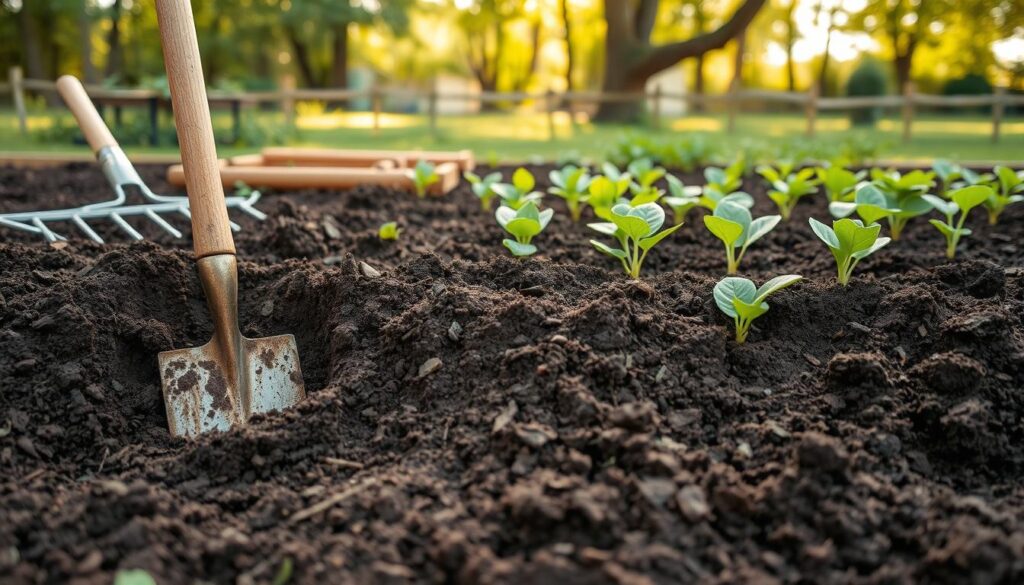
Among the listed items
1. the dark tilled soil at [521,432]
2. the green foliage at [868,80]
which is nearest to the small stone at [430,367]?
the dark tilled soil at [521,432]

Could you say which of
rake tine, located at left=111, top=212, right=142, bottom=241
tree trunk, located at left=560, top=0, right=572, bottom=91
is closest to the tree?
tree trunk, located at left=560, top=0, right=572, bottom=91

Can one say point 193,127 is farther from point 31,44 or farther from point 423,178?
point 31,44

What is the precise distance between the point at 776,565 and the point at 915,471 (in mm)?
524

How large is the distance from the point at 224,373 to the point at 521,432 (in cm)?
99

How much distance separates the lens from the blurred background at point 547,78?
973 cm

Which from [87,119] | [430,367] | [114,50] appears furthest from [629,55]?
[114,50]

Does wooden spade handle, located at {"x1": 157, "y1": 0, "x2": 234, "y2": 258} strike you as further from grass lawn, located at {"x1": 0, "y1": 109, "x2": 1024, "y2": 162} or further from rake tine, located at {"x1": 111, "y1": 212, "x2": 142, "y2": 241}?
grass lawn, located at {"x1": 0, "y1": 109, "x2": 1024, "y2": 162}

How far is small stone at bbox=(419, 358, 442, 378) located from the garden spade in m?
0.42

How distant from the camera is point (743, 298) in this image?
6.54 feet

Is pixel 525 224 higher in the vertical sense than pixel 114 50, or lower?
lower

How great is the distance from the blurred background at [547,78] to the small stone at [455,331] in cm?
389

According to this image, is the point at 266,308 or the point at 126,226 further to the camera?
the point at 126,226

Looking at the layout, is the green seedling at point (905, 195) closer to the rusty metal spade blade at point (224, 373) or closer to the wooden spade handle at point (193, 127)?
the rusty metal spade blade at point (224, 373)

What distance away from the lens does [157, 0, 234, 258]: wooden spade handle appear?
2244 mm
